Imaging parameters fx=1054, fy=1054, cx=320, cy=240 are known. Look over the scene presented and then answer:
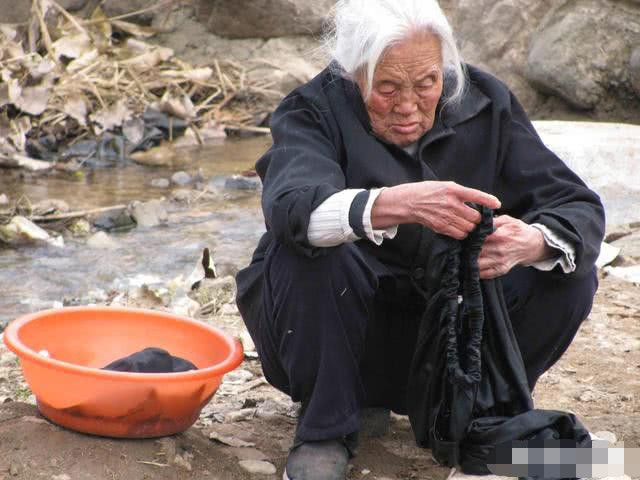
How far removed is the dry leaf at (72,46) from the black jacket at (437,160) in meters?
6.59

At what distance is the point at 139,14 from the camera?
10109 mm

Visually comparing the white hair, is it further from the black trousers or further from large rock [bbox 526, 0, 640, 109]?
large rock [bbox 526, 0, 640, 109]

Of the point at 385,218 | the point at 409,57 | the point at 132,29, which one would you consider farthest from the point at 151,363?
the point at 132,29

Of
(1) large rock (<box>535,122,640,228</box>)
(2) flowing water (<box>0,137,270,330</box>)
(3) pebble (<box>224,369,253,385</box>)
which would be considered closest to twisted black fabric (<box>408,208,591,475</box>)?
(3) pebble (<box>224,369,253,385</box>)

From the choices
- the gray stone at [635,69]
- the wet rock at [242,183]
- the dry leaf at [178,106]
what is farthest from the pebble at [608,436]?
the dry leaf at [178,106]

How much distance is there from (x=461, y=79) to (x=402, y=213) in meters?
0.51

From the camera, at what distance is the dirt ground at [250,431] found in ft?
7.70

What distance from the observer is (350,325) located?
2.34m

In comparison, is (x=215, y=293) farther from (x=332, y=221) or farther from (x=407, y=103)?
(x=332, y=221)

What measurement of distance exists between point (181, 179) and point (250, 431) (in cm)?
482

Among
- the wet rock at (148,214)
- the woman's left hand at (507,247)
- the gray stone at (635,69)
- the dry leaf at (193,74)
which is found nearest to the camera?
the woman's left hand at (507,247)

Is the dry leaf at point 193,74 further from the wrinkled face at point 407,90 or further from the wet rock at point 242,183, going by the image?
the wrinkled face at point 407,90

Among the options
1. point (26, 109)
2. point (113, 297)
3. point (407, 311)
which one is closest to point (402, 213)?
point (407, 311)

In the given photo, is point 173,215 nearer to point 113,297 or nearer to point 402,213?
point 113,297
